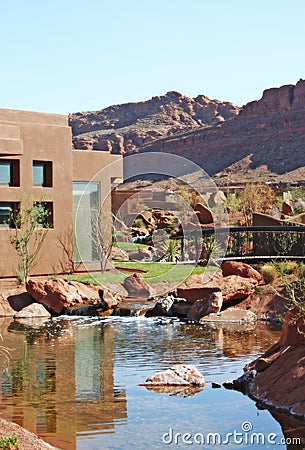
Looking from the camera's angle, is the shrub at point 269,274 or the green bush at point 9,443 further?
the shrub at point 269,274

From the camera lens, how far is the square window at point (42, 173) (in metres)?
25.4

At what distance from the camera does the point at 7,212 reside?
24.5 m

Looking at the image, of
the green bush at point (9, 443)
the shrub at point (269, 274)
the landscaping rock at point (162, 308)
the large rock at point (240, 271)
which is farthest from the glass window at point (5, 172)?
the green bush at point (9, 443)

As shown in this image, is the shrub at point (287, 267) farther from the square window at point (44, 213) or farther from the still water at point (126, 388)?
the square window at point (44, 213)

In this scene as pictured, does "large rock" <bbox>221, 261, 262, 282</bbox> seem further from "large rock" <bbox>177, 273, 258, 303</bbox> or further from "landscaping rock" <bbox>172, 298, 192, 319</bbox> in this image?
"landscaping rock" <bbox>172, 298, 192, 319</bbox>

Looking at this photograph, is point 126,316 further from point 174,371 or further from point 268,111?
point 268,111

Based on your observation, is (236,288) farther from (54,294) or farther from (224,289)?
(54,294)

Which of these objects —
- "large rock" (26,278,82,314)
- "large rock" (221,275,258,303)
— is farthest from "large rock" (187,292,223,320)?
"large rock" (26,278,82,314)

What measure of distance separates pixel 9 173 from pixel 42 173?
132cm

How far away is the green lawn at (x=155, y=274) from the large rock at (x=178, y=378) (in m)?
11.2

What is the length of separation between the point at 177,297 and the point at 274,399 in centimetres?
1095

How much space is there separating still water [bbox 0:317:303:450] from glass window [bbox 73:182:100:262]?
7.48 meters

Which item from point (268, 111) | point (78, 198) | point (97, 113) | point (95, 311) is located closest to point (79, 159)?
point (78, 198)

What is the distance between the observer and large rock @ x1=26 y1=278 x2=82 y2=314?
2120 centimetres
